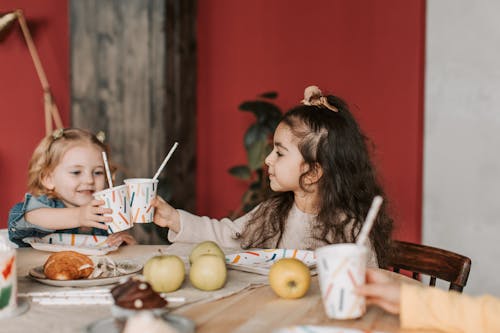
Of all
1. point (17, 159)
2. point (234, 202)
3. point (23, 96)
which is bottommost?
point (234, 202)

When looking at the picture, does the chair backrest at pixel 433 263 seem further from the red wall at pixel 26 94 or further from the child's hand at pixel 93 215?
the red wall at pixel 26 94

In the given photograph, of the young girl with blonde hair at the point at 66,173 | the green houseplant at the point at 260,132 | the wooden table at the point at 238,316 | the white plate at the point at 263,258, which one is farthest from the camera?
the green houseplant at the point at 260,132

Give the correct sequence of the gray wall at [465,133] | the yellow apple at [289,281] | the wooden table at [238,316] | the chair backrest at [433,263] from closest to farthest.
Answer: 1. the wooden table at [238,316]
2. the yellow apple at [289,281]
3. the chair backrest at [433,263]
4. the gray wall at [465,133]

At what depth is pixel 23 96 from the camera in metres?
3.41

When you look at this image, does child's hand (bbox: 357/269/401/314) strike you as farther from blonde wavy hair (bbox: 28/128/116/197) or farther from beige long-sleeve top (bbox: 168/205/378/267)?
blonde wavy hair (bbox: 28/128/116/197)

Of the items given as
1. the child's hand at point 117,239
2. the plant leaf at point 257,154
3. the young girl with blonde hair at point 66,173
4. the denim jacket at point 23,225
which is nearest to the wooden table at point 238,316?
the child's hand at point 117,239

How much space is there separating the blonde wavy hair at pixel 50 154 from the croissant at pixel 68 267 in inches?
30.7

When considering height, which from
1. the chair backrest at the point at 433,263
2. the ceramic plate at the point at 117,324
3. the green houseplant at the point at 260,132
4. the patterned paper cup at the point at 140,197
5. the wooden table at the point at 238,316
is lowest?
the chair backrest at the point at 433,263

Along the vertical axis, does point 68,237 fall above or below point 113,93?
below

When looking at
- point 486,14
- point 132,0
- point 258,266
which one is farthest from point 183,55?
point 258,266

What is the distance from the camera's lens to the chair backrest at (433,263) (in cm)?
169

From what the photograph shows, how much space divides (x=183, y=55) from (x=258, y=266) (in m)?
1.95

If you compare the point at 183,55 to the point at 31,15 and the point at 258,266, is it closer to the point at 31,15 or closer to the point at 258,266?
the point at 31,15

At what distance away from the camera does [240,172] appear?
10.9 ft
